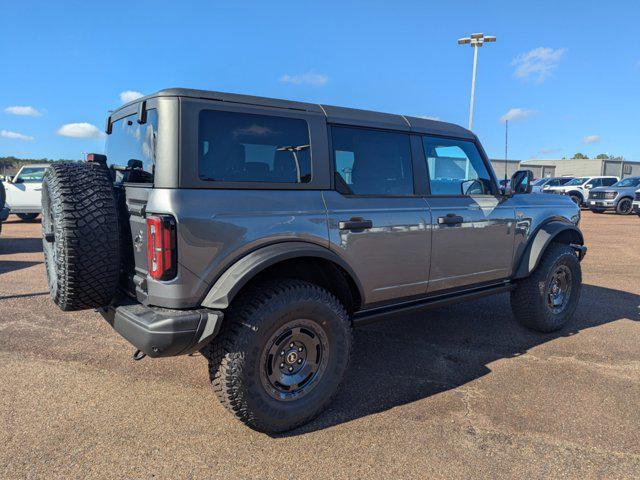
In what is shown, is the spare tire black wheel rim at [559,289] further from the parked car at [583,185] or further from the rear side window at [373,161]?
the parked car at [583,185]

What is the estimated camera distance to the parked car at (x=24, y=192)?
13.0m

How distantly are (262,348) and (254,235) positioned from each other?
67 cm

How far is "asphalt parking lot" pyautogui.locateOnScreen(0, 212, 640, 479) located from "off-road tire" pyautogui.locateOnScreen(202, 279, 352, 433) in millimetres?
150

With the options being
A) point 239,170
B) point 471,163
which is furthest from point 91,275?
point 471,163

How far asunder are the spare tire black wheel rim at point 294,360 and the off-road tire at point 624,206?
22.4 meters

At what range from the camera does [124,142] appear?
3217mm

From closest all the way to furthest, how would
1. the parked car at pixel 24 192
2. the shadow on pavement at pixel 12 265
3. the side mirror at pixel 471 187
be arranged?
the side mirror at pixel 471 187, the shadow on pavement at pixel 12 265, the parked car at pixel 24 192

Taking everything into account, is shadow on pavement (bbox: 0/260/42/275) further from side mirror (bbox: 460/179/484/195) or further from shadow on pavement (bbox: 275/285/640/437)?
side mirror (bbox: 460/179/484/195)

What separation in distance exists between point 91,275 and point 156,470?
1147mm

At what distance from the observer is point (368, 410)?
9.94 feet

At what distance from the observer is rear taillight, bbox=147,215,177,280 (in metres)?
2.37

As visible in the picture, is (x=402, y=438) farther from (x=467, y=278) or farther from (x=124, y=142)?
(x=124, y=142)

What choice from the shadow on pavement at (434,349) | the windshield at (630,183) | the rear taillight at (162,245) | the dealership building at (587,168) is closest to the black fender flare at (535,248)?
the shadow on pavement at (434,349)

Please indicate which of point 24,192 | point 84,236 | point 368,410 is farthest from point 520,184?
point 24,192
